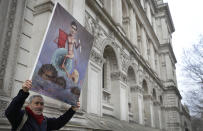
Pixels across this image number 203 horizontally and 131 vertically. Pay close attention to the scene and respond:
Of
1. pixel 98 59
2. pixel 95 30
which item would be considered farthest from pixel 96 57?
pixel 95 30

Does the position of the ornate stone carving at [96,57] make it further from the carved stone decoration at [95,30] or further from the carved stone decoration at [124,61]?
the carved stone decoration at [124,61]

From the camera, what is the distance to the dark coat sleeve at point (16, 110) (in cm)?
273

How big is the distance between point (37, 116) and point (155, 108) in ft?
77.5

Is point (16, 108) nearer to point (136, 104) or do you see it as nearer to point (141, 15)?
point (136, 104)

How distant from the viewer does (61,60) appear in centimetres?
443

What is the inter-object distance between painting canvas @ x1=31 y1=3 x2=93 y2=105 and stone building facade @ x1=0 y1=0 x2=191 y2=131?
5.26 ft

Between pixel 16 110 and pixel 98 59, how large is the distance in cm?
820

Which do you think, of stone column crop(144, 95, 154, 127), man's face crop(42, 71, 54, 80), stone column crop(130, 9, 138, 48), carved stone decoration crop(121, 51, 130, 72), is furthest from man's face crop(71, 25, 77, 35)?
stone column crop(144, 95, 154, 127)

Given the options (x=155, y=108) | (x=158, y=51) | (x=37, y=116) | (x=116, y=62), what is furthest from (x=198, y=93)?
(x=37, y=116)

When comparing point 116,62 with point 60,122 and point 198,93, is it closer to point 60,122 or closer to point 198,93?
point 60,122

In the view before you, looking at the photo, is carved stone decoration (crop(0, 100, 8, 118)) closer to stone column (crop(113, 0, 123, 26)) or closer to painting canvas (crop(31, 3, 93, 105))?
painting canvas (crop(31, 3, 93, 105))

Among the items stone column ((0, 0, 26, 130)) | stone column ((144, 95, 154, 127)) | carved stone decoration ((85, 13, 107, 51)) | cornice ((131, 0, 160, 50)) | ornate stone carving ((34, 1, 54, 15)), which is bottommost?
stone column ((144, 95, 154, 127))

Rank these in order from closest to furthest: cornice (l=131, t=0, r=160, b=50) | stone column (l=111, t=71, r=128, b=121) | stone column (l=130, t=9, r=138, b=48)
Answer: stone column (l=111, t=71, r=128, b=121), stone column (l=130, t=9, r=138, b=48), cornice (l=131, t=0, r=160, b=50)

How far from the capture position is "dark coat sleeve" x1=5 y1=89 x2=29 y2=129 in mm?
2727
